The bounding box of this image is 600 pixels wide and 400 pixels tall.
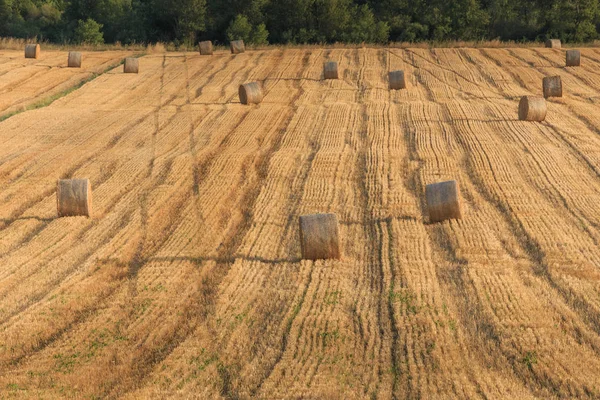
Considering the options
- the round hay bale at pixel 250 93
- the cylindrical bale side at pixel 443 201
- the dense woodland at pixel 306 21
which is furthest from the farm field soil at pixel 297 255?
the dense woodland at pixel 306 21

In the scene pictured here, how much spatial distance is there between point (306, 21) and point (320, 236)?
40486 millimetres

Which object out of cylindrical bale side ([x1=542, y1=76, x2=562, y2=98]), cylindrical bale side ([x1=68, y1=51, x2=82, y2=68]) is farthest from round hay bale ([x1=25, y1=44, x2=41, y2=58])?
cylindrical bale side ([x1=542, y1=76, x2=562, y2=98])

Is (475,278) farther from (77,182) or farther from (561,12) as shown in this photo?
(561,12)

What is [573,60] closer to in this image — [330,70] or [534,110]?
[330,70]

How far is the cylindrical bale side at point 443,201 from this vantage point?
1458cm

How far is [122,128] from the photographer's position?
2356cm

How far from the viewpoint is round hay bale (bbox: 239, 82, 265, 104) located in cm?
2623

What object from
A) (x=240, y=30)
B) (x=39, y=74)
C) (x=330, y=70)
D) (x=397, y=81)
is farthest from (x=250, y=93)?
(x=240, y=30)

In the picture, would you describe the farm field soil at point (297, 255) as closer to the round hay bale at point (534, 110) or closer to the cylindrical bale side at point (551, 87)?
the round hay bale at point (534, 110)

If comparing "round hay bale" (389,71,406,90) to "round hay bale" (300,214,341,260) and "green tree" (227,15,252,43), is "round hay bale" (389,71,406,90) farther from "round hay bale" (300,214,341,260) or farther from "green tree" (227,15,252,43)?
"green tree" (227,15,252,43)

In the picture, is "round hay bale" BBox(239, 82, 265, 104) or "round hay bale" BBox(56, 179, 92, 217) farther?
"round hay bale" BBox(239, 82, 265, 104)

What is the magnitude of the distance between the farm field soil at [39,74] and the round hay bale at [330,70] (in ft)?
26.6

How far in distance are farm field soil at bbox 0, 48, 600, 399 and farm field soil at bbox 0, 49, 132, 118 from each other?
2.98 m

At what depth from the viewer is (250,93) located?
86.3ft
